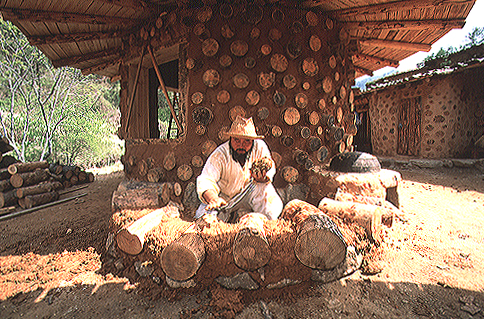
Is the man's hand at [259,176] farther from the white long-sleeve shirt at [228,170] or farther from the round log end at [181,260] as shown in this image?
the round log end at [181,260]

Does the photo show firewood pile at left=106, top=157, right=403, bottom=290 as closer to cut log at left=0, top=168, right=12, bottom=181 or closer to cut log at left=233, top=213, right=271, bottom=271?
cut log at left=233, top=213, right=271, bottom=271

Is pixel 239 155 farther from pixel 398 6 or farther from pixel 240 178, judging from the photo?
pixel 398 6

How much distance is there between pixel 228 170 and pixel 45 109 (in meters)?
11.4

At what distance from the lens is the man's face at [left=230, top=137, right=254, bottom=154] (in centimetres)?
266

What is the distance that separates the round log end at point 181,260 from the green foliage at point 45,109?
10574 mm

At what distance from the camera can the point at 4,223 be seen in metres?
4.23

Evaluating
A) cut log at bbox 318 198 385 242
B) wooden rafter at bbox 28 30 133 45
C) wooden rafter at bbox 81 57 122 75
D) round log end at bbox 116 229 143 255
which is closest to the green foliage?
wooden rafter at bbox 81 57 122 75

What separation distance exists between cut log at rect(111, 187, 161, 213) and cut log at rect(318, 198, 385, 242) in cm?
239

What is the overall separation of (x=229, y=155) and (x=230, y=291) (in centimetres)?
143

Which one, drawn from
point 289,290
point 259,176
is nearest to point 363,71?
point 259,176

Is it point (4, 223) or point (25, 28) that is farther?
point (4, 223)

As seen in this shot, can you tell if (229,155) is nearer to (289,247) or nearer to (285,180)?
(289,247)

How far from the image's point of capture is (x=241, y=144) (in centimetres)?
266

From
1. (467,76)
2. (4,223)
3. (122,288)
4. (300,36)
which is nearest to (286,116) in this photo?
(300,36)
